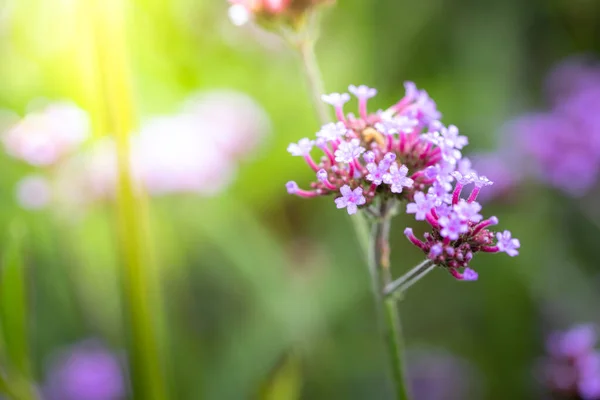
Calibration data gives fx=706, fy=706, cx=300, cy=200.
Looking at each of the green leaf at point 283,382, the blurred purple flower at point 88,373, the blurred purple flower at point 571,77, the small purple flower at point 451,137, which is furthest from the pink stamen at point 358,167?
the blurred purple flower at point 571,77

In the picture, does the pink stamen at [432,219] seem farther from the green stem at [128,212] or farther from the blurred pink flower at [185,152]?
the blurred pink flower at [185,152]

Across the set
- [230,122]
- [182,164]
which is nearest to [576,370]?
[182,164]

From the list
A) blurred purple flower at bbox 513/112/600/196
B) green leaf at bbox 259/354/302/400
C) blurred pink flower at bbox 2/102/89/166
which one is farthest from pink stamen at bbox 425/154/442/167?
blurred purple flower at bbox 513/112/600/196

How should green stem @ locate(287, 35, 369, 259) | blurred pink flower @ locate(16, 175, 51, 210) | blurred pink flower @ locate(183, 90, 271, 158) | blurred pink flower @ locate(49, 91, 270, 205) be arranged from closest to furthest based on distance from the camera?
green stem @ locate(287, 35, 369, 259)
blurred pink flower @ locate(16, 175, 51, 210)
blurred pink flower @ locate(49, 91, 270, 205)
blurred pink flower @ locate(183, 90, 271, 158)

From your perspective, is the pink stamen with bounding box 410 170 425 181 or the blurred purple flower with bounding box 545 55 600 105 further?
the blurred purple flower with bounding box 545 55 600 105

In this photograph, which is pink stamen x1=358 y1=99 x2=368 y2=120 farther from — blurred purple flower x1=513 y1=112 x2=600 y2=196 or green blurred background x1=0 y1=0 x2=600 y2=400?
blurred purple flower x1=513 y1=112 x2=600 y2=196

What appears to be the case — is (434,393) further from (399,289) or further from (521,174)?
(399,289)

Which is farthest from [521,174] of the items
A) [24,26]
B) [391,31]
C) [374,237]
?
[24,26]
